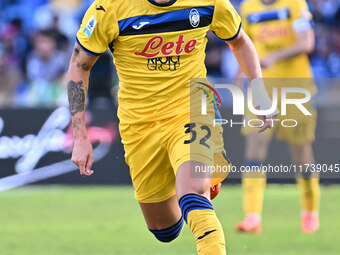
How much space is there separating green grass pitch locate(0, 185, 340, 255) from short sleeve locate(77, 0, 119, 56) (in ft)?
7.92

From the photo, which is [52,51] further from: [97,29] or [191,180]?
[191,180]

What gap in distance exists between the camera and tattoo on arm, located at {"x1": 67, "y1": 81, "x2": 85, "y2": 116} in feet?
17.1

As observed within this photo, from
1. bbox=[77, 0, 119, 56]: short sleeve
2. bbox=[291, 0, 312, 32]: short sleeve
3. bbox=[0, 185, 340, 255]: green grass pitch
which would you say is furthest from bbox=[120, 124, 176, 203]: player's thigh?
bbox=[291, 0, 312, 32]: short sleeve

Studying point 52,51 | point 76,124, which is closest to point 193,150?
point 76,124

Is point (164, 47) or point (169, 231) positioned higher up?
point (164, 47)

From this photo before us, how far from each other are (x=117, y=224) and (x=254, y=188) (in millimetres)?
1655

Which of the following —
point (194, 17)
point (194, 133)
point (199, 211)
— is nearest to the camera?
point (199, 211)

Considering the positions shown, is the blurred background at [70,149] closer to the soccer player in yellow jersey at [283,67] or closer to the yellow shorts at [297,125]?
the soccer player in yellow jersey at [283,67]

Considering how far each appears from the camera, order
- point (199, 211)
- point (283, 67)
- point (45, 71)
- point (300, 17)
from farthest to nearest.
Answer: point (45, 71)
point (283, 67)
point (300, 17)
point (199, 211)

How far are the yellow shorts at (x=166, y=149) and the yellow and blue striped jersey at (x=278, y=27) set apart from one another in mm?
3312

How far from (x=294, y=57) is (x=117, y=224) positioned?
9.07 ft

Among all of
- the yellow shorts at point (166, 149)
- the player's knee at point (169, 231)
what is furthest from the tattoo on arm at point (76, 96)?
the player's knee at point (169, 231)

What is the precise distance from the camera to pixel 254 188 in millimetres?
8094

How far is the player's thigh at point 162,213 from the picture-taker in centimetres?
566
